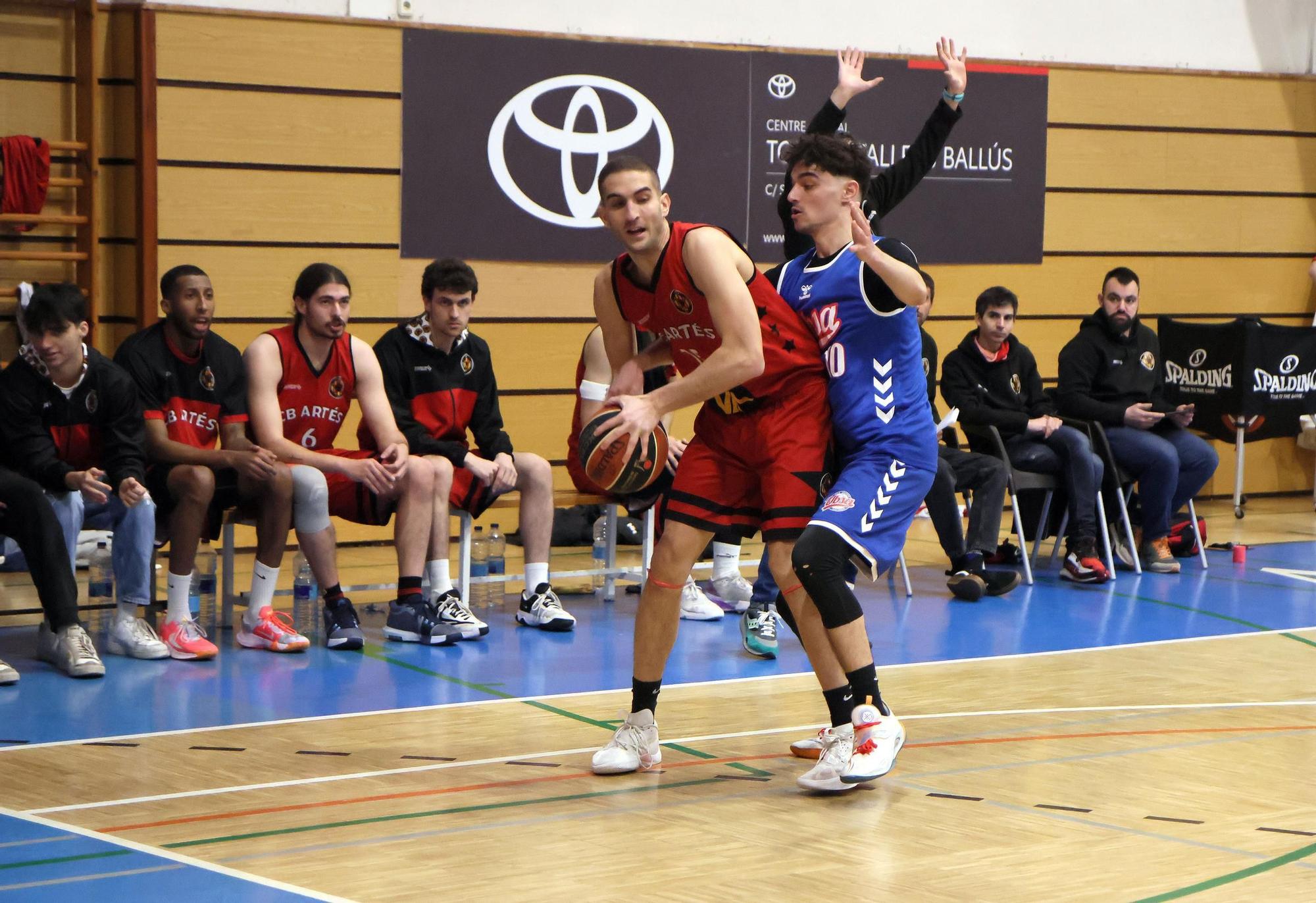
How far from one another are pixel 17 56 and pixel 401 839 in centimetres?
471

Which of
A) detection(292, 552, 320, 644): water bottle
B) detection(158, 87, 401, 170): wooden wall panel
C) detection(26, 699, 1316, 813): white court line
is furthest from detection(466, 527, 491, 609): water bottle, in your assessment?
detection(26, 699, 1316, 813): white court line

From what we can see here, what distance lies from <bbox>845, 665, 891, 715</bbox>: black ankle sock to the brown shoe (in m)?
3.91

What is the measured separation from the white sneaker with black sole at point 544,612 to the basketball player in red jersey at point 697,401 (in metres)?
1.92

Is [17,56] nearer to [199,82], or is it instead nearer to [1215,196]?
[199,82]

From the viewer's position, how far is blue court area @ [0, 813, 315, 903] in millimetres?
2998

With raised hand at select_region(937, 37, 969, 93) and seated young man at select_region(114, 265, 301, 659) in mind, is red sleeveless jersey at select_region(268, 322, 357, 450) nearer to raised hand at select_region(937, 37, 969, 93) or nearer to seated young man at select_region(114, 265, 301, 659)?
seated young man at select_region(114, 265, 301, 659)

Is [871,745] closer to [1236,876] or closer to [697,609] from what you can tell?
[1236,876]

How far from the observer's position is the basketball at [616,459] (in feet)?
12.2

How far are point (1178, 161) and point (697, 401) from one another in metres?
6.64

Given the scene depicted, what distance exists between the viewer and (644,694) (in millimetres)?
3949

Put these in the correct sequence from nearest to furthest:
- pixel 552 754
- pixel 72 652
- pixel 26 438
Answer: pixel 552 754
pixel 72 652
pixel 26 438

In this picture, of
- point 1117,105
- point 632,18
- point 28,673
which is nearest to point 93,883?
point 28,673

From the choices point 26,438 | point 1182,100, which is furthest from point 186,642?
point 1182,100

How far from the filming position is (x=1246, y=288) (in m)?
9.77
